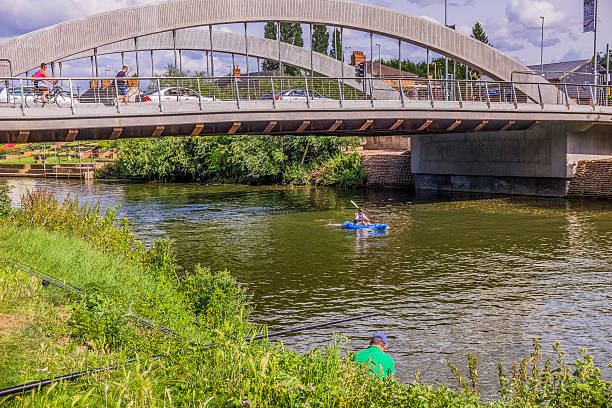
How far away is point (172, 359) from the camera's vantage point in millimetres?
6941

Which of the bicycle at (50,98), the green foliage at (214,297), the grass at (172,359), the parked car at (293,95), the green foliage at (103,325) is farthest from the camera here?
the parked car at (293,95)

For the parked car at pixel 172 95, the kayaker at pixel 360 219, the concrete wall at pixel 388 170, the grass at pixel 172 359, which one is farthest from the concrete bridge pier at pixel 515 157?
the grass at pixel 172 359

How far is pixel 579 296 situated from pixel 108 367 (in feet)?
37.1

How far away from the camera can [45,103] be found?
20.6 meters

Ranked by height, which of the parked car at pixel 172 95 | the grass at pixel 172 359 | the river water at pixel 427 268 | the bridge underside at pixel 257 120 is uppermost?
the parked car at pixel 172 95

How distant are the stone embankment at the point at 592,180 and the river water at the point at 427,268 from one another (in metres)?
1.18

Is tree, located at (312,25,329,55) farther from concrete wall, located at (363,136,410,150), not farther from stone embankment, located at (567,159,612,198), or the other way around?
stone embankment, located at (567,159,612,198)

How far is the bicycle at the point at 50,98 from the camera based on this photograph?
20547mm

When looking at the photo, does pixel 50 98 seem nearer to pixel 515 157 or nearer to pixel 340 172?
pixel 515 157

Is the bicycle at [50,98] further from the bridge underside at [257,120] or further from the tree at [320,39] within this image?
the tree at [320,39]

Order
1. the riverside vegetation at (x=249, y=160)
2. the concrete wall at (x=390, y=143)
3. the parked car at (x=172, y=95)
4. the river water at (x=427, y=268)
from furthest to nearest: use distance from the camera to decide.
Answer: the concrete wall at (x=390, y=143), the riverside vegetation at (x=249, y=160), the parked car at (x=172, y=95), the river water at (x=427, y=268)

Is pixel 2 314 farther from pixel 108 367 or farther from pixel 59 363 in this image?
pixel 108 367

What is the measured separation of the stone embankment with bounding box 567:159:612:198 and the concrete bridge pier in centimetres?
33

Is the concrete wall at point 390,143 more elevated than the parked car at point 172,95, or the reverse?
the parked car at point 172,95
